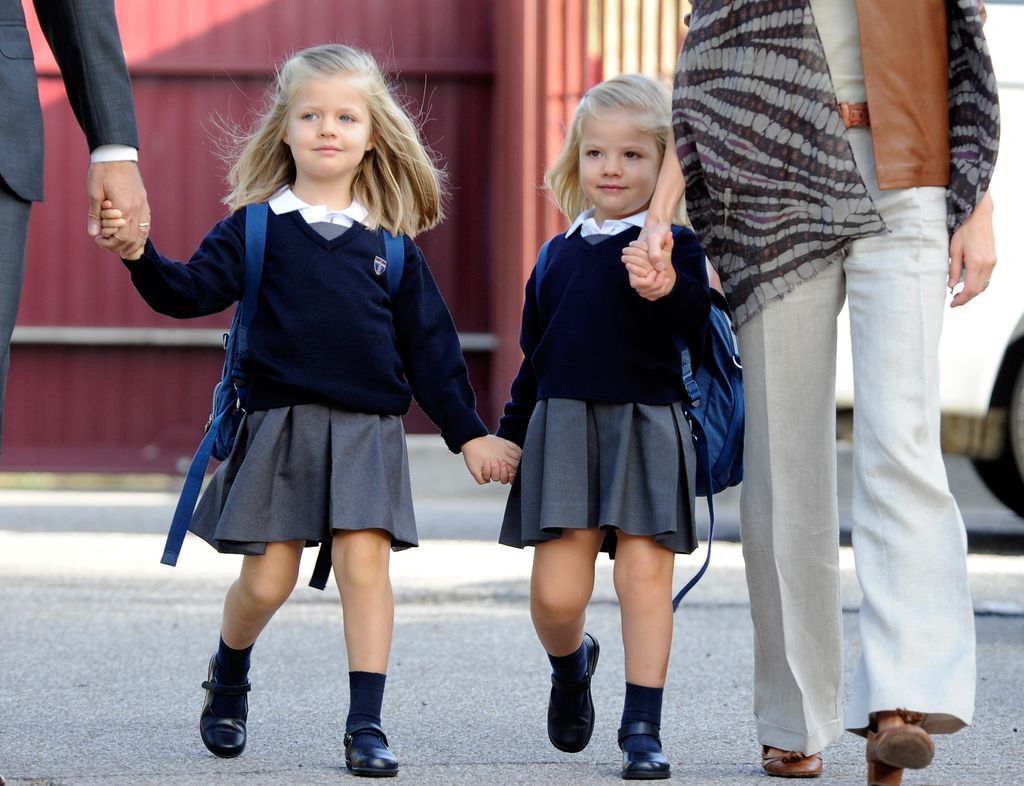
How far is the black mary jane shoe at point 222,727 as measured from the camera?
338 cm

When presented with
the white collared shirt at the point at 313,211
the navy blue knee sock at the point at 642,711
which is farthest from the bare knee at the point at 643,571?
the white collared shirt at the point at 313,211

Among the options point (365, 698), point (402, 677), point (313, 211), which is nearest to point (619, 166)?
point (313, 211)

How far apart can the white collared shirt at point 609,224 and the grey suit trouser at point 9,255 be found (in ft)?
3.68

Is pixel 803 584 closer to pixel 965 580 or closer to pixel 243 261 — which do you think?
pixel 965 580

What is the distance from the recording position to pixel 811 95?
10.1ft

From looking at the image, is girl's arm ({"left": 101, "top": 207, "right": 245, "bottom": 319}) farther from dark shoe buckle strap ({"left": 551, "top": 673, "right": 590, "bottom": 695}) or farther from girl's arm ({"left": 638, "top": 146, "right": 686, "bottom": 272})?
dark shoe buckle strap ({"left": 551, "top": 673, "right": 590, "bottom": 695})

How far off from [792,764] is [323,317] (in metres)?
1.27

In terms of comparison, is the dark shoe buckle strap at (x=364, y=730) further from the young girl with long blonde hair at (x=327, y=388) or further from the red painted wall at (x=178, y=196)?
the red painted wall at (x=178, y=196)

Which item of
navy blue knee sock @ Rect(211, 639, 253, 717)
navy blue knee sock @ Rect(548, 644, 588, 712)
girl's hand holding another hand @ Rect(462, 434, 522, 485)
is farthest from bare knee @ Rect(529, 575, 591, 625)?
navy blue knee sock @ Rect(211, 639, 253, 717)

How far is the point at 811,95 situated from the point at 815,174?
14 centimetres

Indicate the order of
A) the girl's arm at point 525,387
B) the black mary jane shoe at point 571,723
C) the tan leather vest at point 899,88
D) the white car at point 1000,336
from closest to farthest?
1. the tan leather vest at point 899,88
2. the black mary jane shoe at point 571,723
3. the girl's arm at point 525,387
4. the white car at point 1000,336

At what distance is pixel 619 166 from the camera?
350 cm

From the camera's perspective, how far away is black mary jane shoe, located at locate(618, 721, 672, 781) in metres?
3.18

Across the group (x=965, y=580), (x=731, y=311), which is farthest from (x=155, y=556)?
(x=965, y=580)
